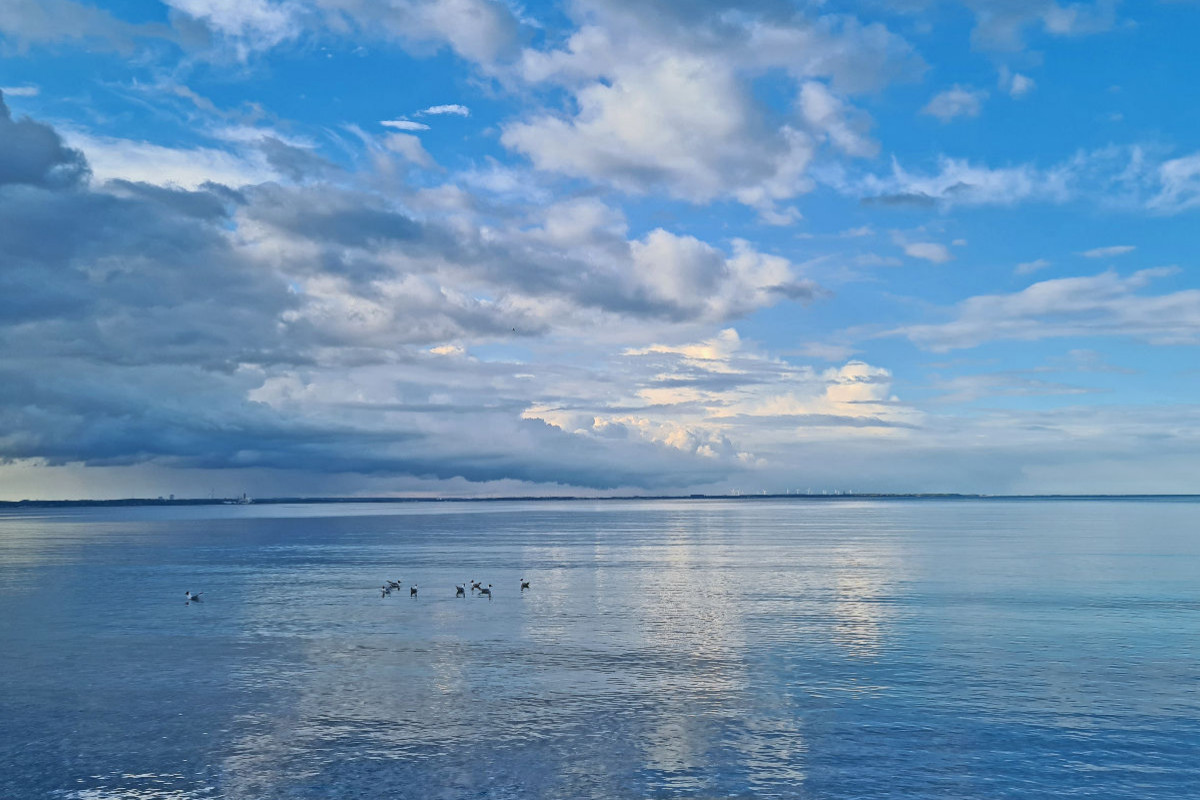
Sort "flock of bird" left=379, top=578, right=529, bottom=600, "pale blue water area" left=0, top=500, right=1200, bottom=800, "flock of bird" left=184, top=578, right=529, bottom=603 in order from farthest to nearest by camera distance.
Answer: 1. "flock of bird" left=379, top=578, right=529, bottom=600
2. "flock of bird" left=184, top=578, right=529, bottom=603
3. "pale blue water area" left=0, top=500, right=1200, bottom=800

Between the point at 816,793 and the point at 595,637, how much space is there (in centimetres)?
2505

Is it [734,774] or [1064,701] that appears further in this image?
[1064,701]

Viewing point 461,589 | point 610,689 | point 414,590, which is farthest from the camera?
point 461,589

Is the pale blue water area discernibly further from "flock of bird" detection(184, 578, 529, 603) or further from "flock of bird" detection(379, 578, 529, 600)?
"flock of bird" detection(379, 578, 529, 600)

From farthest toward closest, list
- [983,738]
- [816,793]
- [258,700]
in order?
1. [258,700]
2. [983,738]
3. [816,793]

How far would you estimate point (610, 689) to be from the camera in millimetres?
37344

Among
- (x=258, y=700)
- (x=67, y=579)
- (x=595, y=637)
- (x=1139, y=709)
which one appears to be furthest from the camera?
(x=67, y=579)

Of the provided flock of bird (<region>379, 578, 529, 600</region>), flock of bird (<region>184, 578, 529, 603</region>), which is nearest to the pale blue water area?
flock of bird (<region>184, 578, 529, 603</region>)

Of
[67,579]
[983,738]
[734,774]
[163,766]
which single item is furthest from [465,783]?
[67,579]

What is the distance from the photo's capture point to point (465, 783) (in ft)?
87.8

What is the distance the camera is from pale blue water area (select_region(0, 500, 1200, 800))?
27250 millimetres

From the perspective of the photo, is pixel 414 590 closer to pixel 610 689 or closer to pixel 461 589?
pixel 461 589

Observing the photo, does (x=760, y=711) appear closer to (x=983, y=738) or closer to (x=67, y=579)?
(x=983, y=738)

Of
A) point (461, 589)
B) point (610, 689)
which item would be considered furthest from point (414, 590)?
point (610, 689)
